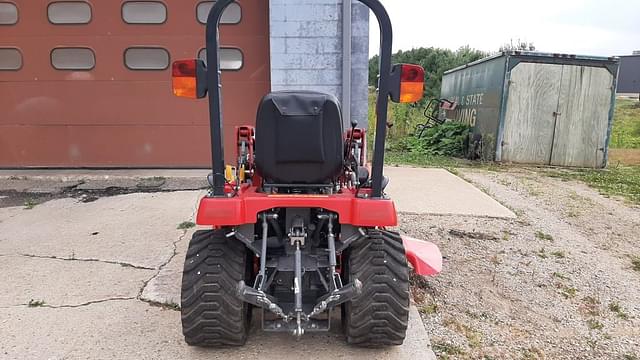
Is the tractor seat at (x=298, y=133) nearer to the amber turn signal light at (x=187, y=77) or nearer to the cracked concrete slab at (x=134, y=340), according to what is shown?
the amber turn signal light at (x=187, y=77)

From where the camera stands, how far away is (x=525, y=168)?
934 cm

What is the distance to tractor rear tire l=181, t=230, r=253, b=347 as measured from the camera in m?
2.60

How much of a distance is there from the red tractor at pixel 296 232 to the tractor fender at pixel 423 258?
71cm

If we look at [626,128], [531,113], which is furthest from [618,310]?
[626,128]

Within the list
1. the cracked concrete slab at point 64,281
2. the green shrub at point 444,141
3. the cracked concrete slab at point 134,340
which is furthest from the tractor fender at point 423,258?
the green shrub at point 444,141

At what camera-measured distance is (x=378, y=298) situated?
2.62 meters

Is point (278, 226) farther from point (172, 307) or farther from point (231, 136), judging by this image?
point (231, 136)

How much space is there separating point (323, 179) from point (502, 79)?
782 cm

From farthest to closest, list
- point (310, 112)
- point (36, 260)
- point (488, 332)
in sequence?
1. point (36, 260)
2. point (488, 332)
3. point (310, 112)

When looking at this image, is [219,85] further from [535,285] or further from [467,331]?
[535,285]

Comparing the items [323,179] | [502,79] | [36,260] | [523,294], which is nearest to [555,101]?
[502,79]

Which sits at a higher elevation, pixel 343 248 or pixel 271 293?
pixel 343 248

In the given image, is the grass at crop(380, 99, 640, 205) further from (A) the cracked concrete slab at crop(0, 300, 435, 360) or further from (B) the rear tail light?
(A) the cracked concrete slab at crop(0, 300, 435, 360)

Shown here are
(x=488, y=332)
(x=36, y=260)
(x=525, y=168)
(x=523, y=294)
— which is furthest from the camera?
(x=525, y=168)
